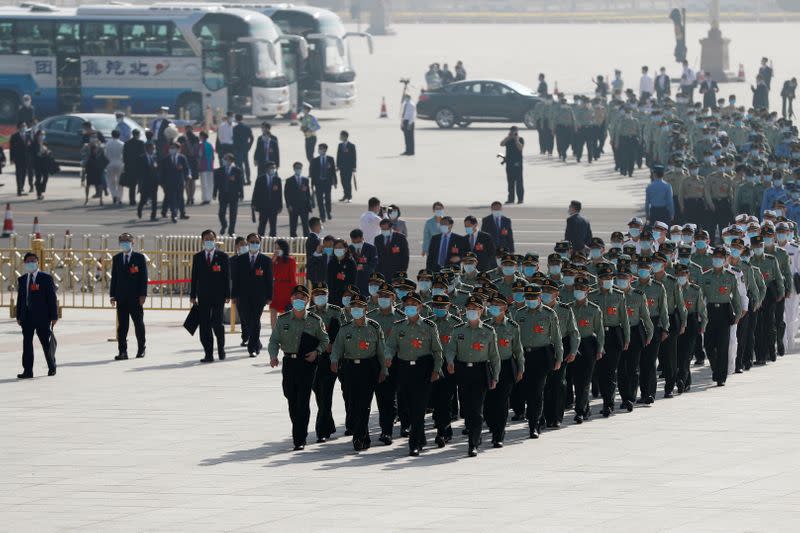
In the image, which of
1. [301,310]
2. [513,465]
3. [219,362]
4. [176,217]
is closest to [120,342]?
[219,362]

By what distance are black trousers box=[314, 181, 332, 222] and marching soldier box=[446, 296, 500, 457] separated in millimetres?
18369

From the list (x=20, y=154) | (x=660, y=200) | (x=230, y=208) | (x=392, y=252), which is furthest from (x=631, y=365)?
(x=20, y=154)

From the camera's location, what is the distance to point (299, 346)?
53.9 feet

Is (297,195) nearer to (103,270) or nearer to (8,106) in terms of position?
(103,270)

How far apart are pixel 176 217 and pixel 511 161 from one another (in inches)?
266

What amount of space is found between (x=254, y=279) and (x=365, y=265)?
1.71 m

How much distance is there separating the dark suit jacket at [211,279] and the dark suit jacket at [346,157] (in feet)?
45.3

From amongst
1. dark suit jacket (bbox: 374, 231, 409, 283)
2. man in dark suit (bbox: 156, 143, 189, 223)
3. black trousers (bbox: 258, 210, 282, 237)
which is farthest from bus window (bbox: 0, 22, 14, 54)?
dark suit jacket (bbox: 374, 231, 409, 283)

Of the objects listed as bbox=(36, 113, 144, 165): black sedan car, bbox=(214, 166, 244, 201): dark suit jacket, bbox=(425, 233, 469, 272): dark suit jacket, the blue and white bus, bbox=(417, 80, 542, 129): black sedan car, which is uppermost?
the blue and white bus

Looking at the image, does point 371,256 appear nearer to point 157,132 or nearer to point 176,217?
point 176,217

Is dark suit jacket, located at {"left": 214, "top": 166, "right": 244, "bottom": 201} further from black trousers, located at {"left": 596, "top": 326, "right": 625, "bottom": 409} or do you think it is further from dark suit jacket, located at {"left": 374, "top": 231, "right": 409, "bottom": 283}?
black trousers, located at {"left": 596, "top": 326, "right": 625, "bottom": 409}

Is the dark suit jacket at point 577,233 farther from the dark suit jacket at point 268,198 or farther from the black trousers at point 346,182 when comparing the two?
the black trousers at point 346,182

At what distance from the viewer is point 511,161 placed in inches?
1431

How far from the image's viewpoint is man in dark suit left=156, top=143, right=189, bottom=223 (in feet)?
114
